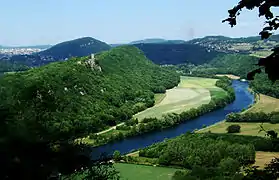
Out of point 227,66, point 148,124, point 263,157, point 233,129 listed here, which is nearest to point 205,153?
point 263,157

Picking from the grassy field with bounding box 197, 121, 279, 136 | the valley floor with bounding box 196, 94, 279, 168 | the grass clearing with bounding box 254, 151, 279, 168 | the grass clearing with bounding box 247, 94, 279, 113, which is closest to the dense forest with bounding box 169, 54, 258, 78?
the grass clearing with bounding box 247, 94, 279, 113

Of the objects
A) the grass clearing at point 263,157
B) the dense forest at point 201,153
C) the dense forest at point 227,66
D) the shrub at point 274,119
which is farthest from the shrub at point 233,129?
the dense forest at point 227,66

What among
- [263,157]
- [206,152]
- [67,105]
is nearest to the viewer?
[67,105]

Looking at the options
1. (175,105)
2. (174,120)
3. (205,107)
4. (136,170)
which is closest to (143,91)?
(175,105)

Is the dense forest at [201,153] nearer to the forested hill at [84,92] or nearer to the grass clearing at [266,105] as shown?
the forested hill at [84,92]

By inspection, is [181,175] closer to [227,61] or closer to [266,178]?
[266,178]

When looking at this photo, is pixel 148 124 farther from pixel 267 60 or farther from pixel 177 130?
pixel 267 60

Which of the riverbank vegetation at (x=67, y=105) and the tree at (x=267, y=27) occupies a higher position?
the tree at (x=267, y=27)
